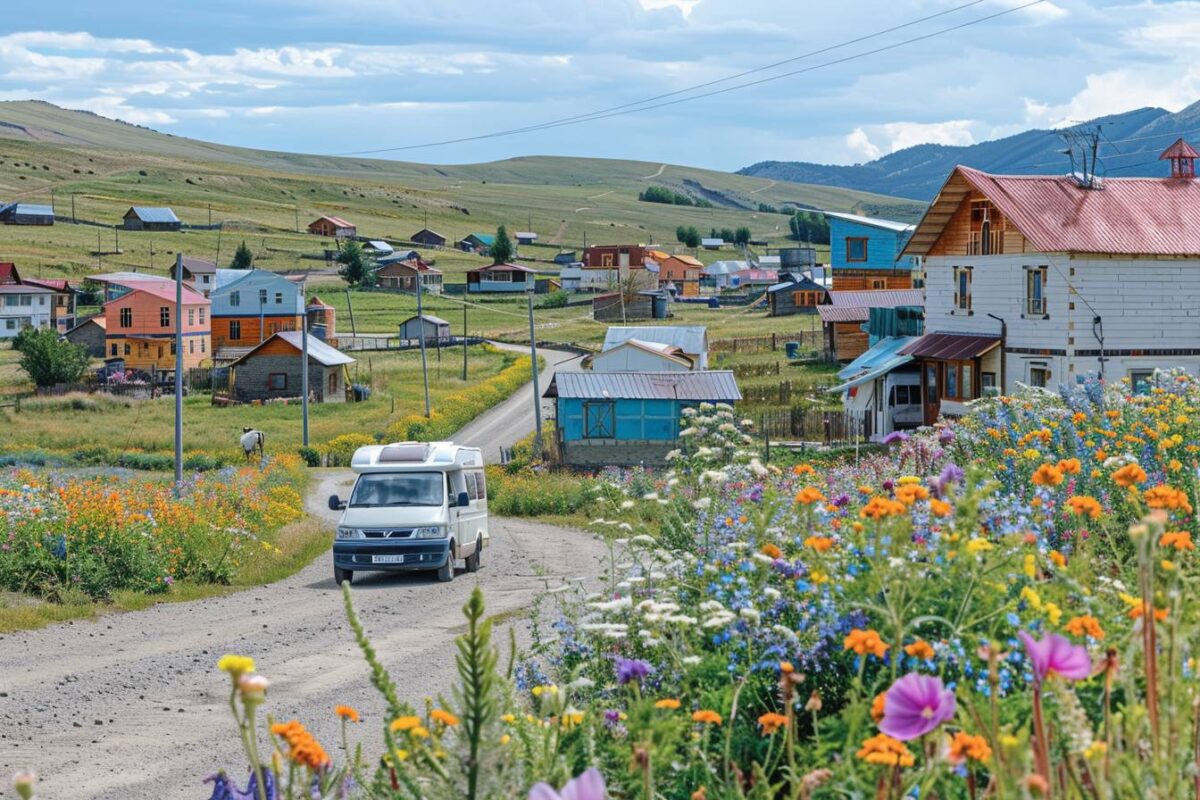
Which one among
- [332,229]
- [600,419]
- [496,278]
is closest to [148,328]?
[600,419]

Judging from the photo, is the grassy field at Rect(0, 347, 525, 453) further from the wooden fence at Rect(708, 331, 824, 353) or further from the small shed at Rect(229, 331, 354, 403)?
the wooden fence at Rect(708, 331, 824, 353)

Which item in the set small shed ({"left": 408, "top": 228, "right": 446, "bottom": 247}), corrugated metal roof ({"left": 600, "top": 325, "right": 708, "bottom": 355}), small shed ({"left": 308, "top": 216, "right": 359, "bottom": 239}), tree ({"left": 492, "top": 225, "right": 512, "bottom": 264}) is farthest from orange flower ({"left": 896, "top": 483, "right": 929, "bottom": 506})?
small shed ({"left": 408, "top": 228, "right": 446, "bottom": 247})

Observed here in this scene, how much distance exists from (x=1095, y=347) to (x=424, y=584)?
21.3 metres

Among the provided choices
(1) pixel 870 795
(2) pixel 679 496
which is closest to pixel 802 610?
(1) pixel 870 795

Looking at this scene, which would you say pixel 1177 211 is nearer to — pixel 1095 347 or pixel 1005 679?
pixel 1095 347

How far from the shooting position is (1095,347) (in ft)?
117

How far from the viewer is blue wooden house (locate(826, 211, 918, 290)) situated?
8369 cm

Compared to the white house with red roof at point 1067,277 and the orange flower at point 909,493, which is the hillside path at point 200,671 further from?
the white house with red roof at point 1067,277

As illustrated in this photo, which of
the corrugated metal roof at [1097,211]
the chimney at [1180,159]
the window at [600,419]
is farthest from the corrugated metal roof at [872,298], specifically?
the corrugated metal roof at [1097,211]

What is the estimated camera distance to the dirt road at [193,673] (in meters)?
10.5

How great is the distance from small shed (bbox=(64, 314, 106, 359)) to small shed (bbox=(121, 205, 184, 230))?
75881mm

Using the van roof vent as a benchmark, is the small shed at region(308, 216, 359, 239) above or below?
above

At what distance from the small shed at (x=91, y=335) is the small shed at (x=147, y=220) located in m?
75.9

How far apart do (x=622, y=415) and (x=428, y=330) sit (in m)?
52.2
